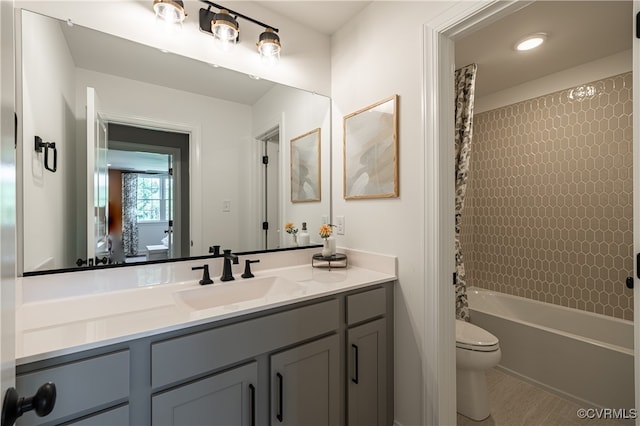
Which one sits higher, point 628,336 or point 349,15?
point 349,15

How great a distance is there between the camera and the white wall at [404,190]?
144 cm

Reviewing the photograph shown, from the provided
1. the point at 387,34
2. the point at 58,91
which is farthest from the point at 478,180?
the point at 58,91

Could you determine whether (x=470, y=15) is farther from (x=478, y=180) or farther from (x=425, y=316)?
(x=478, y=180)

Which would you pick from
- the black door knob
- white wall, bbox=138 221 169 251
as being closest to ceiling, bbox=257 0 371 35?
white wall, bbox=138 221 169 251

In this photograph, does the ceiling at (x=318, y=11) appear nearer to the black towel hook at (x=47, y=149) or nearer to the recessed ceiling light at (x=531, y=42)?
the recessed ceiling light at (x=531, y=42)

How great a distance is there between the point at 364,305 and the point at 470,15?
142cm

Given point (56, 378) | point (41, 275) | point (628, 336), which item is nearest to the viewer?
point (56, 378)

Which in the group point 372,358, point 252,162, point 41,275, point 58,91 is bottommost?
point 372,358

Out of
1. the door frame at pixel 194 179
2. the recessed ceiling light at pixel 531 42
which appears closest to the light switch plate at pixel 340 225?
the door frame at pixel 194 179

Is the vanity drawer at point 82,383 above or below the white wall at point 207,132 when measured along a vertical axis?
below

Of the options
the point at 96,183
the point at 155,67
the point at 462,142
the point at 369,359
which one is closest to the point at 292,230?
the point at 369,359

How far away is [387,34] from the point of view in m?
1.62

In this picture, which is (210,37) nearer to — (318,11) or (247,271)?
(318,11)

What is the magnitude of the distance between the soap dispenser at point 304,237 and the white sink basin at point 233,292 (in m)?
0.41
